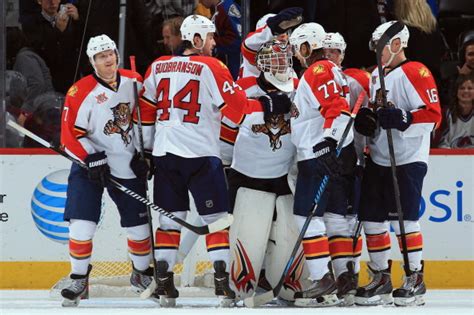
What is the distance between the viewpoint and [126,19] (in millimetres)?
8516

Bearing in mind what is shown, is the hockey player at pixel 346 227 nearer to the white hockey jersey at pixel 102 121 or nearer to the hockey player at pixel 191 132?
the hockey player at pixel 191 132

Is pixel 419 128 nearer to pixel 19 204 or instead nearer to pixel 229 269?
pixel 229 269

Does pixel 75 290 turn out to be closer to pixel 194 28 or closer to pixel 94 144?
pixel 94 144

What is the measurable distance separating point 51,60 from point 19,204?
2.67 feet

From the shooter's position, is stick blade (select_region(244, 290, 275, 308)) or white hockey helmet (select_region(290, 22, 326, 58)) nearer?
stick blade (select_region(244, 290, 275, 308))

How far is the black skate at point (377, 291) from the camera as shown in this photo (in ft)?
24.6

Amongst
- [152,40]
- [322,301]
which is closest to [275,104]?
[322,301]

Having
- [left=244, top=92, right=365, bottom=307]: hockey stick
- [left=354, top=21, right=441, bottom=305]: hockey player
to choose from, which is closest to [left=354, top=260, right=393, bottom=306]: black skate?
[left=354, top=21, right=441, bottom=305]: hockey player

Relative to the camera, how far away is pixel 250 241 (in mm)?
7402

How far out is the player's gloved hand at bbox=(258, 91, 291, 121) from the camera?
23.4 feet

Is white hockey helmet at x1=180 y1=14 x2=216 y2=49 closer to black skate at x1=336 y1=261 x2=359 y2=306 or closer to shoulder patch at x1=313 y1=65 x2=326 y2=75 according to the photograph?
shoulder patch at x1=313 y1=65 x2=326 y2=75

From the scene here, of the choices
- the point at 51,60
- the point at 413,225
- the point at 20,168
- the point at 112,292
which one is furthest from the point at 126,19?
the point at 413,225

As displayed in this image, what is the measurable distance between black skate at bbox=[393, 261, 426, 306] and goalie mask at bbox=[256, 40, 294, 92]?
1.06m

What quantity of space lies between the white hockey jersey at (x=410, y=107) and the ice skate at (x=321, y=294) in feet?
2.16
